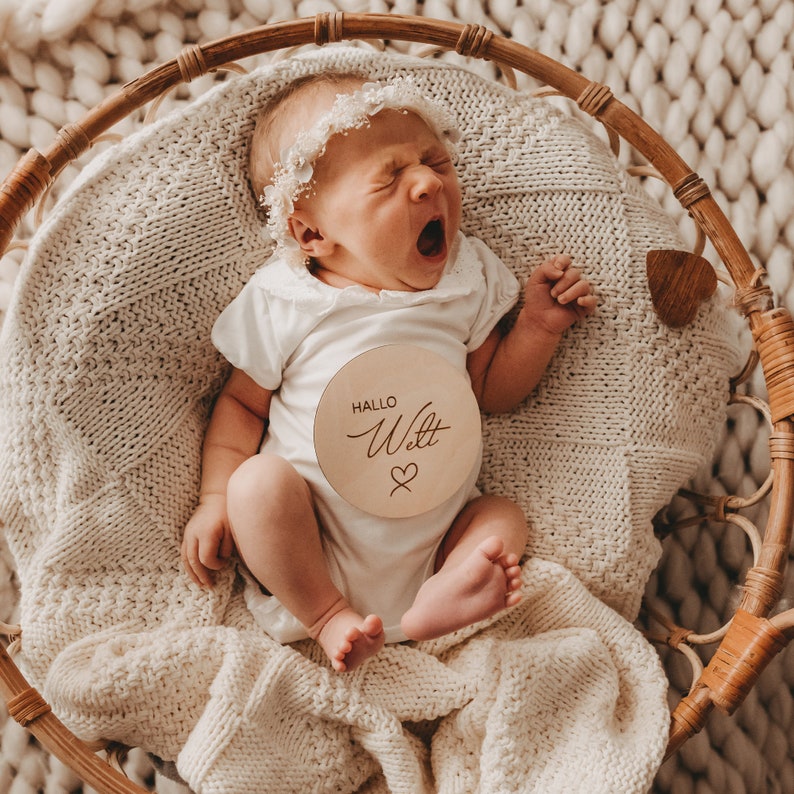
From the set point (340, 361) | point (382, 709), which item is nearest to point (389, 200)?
point (340, 361)

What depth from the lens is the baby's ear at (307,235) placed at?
1089 mm

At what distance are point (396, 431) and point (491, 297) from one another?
9.7 inches

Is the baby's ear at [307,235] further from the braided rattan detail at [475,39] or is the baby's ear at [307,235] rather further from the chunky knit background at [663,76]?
the chunky knit background at [663,76]

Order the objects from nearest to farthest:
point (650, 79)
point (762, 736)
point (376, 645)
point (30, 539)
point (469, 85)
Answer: point (376, 645)
point (30, 539)
point (469, 85)
point (762, 736)
point (650, 79)

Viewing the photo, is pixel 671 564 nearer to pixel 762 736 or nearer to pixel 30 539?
pixel 762 736

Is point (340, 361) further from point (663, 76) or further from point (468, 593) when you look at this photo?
point (663, 76)

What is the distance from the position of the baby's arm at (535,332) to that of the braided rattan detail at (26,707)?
647 mm

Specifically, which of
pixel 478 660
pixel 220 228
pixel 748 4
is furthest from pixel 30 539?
pixel 748 4

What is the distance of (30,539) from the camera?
3.57ft


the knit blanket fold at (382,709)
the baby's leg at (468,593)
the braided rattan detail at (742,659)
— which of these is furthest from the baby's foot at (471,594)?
the braided rattan detail at (742,659)

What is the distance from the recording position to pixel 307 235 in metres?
1.11

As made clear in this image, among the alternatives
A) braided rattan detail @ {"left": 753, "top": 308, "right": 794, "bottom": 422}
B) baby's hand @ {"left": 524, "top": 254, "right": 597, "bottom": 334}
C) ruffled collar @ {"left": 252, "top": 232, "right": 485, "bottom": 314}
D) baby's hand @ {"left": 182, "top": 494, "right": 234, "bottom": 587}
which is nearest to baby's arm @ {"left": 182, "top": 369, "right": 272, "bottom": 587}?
baby's hand @ {"left": 182, "top": 494, "right": 234, "bottom": 587}

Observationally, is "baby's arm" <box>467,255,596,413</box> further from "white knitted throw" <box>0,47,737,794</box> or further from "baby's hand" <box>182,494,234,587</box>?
"baby's hand" <box>182,494,234,587</box>

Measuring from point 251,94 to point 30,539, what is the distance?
0.62m
